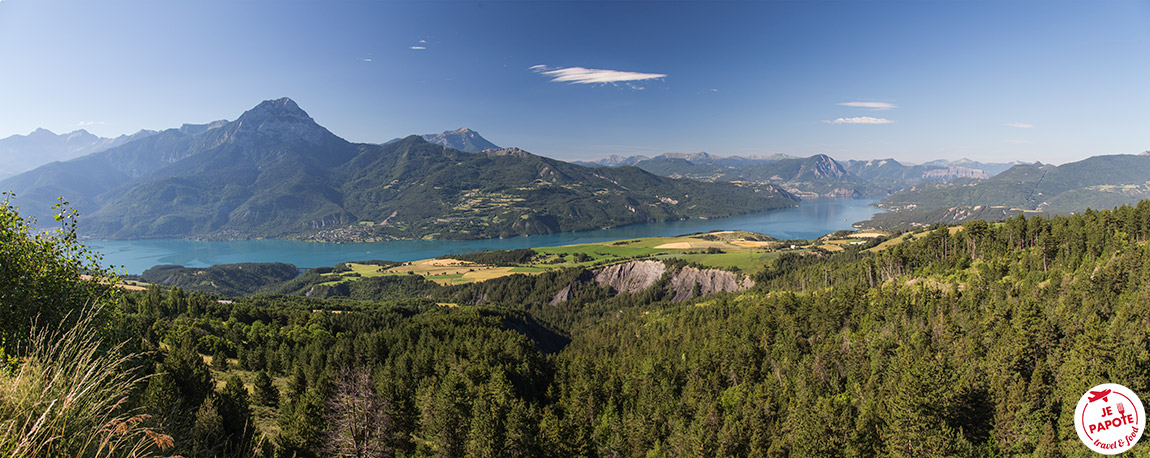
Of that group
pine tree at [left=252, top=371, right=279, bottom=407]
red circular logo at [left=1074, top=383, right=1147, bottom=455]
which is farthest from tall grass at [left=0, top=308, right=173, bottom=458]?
pine tree at [left=252, top=371, right=279, bottom=407]

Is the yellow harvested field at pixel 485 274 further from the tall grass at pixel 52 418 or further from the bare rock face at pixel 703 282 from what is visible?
the tall grass at pixel 52 418

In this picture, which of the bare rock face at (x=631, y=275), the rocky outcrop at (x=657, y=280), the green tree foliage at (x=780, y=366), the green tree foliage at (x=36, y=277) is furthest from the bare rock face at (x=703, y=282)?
the green tree foliage at (x=36, y=277)

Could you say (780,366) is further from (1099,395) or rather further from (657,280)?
(657,280)

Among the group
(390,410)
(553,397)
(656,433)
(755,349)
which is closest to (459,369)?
(553,397)

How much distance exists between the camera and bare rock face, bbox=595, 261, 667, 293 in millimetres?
171950

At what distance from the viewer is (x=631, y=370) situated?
62.0m

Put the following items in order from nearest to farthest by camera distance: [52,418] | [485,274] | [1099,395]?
1. [52,418]
2. [1099,395]
3. [485,274]

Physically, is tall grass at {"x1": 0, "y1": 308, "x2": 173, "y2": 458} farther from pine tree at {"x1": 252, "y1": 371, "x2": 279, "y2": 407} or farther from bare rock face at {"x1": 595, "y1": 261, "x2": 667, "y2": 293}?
bare rock face at {"x1": 595, "y1": 261, "x2": 667, "y2": 293}

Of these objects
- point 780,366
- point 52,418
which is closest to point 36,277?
point 52,418

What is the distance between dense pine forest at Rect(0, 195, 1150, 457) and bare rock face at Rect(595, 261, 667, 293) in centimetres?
8175

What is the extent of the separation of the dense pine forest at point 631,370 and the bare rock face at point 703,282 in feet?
186

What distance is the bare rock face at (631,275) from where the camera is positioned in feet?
564

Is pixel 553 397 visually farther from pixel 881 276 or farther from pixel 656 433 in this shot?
pixel 881 276

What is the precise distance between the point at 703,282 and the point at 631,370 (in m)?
102
